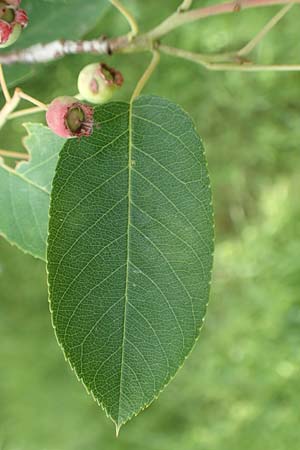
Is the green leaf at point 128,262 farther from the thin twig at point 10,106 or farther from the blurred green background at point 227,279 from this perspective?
the blurred green background at point 227,279

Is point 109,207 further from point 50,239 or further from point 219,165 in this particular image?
point 219,165

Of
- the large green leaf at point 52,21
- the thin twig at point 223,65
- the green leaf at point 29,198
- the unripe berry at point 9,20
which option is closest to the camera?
the unripe berry at point 9,20

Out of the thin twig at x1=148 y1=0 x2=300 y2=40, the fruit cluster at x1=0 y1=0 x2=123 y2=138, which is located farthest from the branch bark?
the fruit cluster at x1=0 y1=0 x2=123 y2=138

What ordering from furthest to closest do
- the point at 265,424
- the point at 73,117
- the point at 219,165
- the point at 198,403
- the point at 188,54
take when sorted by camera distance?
1. the point at 198,403
2. the point at 219,165
3. the point at 265,424
4. the point at 188,54
5. the point at 73,117

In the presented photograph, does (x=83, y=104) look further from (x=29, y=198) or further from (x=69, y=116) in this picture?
(x=29, y=198)

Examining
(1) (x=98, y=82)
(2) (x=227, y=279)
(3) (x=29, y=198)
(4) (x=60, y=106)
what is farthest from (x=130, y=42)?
(2) (x=227, y=279)

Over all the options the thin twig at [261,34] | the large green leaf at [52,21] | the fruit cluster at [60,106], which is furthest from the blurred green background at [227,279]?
the fruit cluster at [60,106]

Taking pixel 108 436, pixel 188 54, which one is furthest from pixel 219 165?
pixel 188 54
